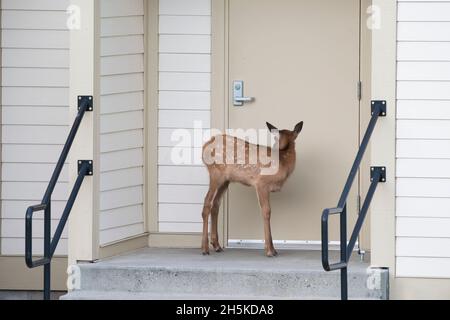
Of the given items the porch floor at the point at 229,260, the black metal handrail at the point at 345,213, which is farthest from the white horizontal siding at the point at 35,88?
the black metal handrail at the point at 345,213

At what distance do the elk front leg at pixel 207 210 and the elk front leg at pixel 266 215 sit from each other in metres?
0.35

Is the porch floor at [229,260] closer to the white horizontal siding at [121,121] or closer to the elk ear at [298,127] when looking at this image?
the white horizontal siding at [121,121]

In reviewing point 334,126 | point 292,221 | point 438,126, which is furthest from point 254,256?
point 438,126

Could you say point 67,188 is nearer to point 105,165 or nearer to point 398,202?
point 105,165

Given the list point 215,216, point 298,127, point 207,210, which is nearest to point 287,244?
point 215,216

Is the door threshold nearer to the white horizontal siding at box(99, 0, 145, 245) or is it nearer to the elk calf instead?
the elk calf

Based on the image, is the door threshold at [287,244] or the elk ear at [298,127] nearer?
the elk ear at [298,127]

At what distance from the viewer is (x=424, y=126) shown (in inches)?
307

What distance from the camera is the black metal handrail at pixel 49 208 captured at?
7395 mm

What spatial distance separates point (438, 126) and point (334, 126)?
1.16 meters

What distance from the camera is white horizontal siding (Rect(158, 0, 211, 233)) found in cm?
898

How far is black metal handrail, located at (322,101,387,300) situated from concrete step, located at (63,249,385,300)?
1.32 feet

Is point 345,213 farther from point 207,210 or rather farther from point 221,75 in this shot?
point 221,75
